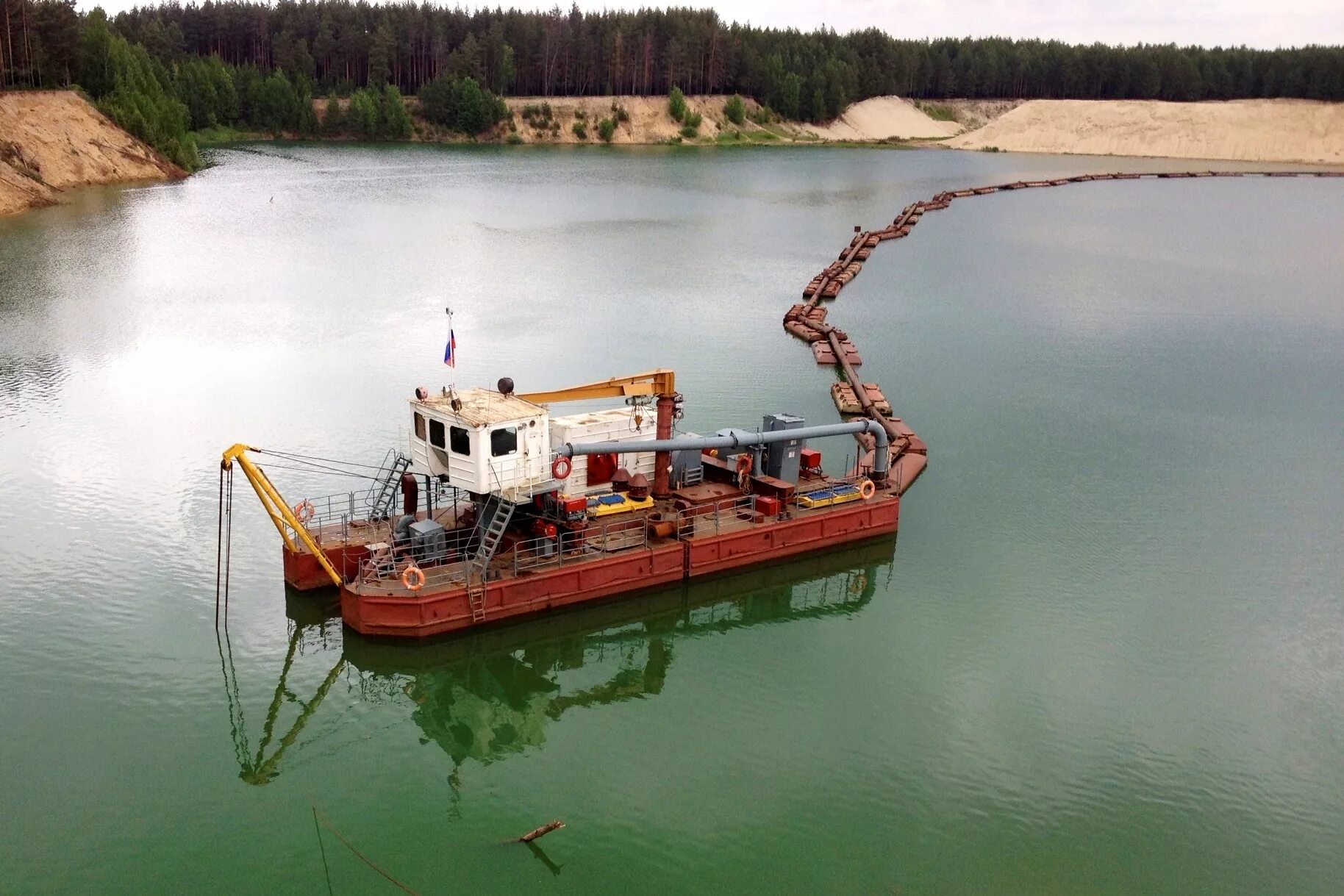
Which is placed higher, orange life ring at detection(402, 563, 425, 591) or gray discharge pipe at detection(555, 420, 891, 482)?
gray discharge pipe at detection(555, 420, 891, 482)

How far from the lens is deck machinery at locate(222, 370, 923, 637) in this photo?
80.4 feet

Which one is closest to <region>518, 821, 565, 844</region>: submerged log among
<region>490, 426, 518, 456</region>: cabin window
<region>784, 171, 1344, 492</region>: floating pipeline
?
<region>490, 426, 518, 456</region>: cabin window

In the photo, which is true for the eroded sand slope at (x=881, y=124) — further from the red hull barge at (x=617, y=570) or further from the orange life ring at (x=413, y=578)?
the orange life ring at (x=413, y=578)

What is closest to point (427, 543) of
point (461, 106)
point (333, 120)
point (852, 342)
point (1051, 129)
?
point (852, 342)

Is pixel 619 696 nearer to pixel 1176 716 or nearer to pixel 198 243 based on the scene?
pixel 1176 716

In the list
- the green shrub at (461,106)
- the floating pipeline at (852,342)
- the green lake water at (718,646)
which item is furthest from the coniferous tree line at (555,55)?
the green lake water at (718,646)

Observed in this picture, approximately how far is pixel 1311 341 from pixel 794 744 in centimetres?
4597

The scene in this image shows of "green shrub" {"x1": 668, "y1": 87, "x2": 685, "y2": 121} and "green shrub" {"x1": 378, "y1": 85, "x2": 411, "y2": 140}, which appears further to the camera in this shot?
"green shrub" {"x1": 668, "y1": 87, "x2": 685, "y2": 121}

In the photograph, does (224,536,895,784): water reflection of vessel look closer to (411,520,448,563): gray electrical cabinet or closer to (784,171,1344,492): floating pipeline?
(411,520,448,563): gray electrical cabinet

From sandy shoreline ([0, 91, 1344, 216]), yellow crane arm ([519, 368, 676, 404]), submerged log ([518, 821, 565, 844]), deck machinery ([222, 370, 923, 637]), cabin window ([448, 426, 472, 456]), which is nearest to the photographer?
submerged log ([518, 821, 565, 844])

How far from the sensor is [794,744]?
2142 cm

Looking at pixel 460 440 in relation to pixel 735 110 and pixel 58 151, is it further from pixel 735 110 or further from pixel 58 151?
pixel 735 110

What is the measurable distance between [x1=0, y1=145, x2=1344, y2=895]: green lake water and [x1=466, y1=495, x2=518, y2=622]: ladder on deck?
1.16 meters

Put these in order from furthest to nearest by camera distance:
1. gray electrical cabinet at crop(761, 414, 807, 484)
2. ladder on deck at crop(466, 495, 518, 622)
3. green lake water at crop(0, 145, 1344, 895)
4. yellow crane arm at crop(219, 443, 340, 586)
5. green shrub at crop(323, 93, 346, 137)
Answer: green shrub at crop(323, 93, 346, 137) < gray electrical cabinet at crop(761, 414, 807, 484) < ladder on deck at crop(466, 495, 518, 622) < yellow crane arm at crop(219, 443, 340, 586) < green lake water at crop(0, 145, 1344, 895)
